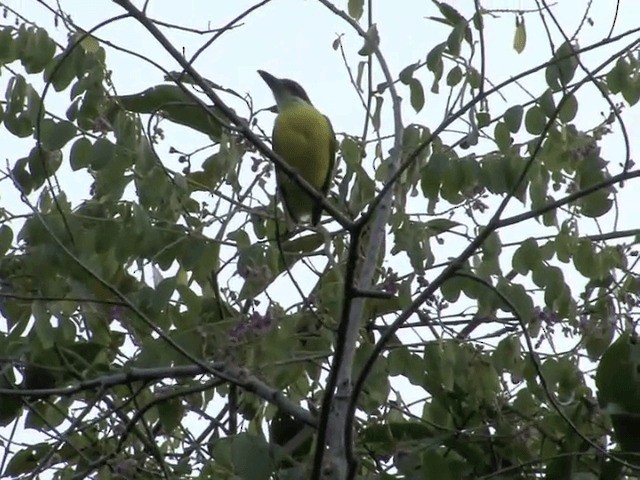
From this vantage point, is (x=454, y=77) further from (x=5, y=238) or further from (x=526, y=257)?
(x=5, y=238)

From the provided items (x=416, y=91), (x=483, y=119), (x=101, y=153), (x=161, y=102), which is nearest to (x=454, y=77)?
(x=416, y=91)

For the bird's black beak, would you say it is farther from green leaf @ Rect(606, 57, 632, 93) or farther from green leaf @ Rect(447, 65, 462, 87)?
green leaf @ Rect(606, 57, 632, 93)

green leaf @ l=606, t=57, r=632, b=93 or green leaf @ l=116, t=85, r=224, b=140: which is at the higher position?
green leaf @ l=116, t=85, r=224, b=140

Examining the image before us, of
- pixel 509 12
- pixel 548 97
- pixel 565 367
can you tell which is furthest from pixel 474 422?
pixel 509 12

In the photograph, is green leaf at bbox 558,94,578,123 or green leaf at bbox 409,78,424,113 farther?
green leaf at bbox 409,78,424,113

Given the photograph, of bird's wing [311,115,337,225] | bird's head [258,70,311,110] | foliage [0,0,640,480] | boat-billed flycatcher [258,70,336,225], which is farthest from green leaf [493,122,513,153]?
bird's head [258,70,311,110]

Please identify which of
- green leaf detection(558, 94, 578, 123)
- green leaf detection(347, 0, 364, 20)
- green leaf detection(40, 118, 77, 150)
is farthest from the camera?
green leaf detection(347, 0, 364, 20)

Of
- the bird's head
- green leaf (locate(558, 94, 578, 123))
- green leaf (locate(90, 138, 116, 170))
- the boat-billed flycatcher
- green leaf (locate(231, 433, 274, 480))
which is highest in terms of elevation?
the bird's head

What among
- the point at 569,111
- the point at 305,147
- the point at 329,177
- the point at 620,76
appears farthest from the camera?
the point at 305,147

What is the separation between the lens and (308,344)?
3490 mm

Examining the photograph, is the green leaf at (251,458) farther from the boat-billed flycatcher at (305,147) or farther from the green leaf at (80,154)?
the boat-billed flycatcher at (305,147)

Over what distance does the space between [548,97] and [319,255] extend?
99 cm

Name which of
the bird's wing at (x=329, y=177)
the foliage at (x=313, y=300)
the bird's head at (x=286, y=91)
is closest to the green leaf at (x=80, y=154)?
the foliage at (x=313, y=300)

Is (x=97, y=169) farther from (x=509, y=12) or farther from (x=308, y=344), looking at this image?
(x=509, y=12)
